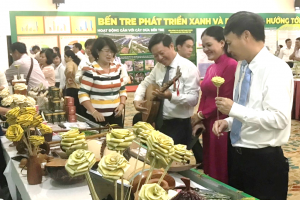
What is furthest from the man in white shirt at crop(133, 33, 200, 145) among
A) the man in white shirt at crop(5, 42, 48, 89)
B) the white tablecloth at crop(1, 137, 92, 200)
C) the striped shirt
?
the man in white shirt at crop(5, 42, 48, 89)

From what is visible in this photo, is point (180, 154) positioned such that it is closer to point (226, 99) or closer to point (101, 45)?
point (226, 99)

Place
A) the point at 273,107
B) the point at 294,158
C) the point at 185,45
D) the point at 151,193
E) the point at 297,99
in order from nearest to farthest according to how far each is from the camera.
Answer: the point at 151,193, the point at 273,107, the point at 185,45, the point at 294,158, the point at 297,99

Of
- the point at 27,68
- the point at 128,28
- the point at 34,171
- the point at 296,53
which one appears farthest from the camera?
the point at 128,28

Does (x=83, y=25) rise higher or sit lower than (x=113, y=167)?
higher

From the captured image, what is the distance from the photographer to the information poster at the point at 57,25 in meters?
8.92

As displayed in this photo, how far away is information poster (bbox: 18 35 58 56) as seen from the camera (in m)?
8.65

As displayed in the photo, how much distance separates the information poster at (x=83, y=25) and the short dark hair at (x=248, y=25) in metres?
8.10

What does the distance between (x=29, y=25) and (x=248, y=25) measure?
26.7 feet

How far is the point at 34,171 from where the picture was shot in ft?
5.37

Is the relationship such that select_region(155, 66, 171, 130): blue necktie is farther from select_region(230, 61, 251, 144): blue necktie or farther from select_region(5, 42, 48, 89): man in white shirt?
select_region(5, 42, 48, 89): man in white shirt

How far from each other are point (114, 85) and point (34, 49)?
5901mm

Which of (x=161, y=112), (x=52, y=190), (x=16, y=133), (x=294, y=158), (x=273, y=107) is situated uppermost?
(x=273, y=107)

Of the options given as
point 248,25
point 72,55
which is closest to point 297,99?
point 72,55

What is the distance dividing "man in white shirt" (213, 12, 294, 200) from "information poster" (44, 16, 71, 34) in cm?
799
